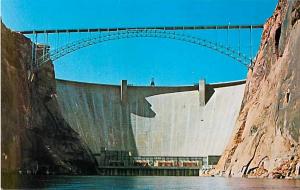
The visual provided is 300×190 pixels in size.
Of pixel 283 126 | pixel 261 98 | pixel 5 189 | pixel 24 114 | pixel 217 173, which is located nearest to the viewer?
pixel 5 189

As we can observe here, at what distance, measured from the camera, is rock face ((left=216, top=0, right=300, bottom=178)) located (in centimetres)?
5091

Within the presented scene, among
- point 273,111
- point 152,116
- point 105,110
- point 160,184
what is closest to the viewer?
point 160,184

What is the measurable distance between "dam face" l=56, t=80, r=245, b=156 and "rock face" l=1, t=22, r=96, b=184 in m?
13.8

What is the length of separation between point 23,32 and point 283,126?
3863cm

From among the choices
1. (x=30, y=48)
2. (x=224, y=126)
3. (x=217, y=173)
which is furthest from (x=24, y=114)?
(x=224, y=126)

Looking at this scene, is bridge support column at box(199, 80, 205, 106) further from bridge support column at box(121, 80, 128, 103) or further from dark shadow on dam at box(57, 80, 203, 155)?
bridge support column at box(121, 80, 128, 103)

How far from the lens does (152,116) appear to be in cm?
10512

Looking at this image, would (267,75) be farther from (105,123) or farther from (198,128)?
(105,123)

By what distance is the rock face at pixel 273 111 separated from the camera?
50.9 metres

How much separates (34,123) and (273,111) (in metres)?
30.5

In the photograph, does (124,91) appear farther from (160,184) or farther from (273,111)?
(160,184)

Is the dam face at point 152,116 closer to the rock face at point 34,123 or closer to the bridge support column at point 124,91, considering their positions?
the bridge support column at point 124,91

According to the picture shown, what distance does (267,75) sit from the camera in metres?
68.2

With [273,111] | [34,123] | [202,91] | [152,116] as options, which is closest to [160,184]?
[273,111]
